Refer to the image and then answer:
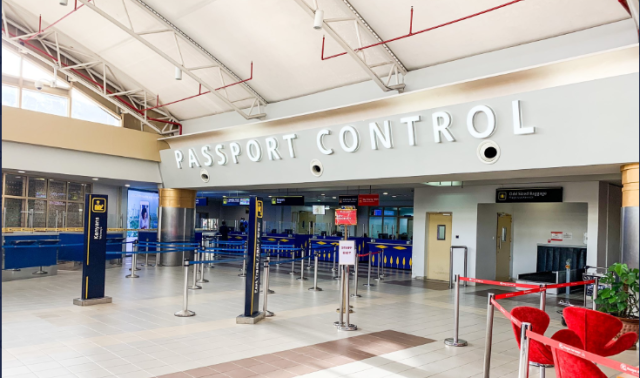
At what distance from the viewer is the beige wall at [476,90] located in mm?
Result: 6555

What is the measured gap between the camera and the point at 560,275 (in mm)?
11602

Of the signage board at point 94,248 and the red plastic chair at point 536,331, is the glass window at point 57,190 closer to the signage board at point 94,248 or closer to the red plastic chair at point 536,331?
the signage board at point 94,248

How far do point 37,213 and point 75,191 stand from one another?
5.23ft

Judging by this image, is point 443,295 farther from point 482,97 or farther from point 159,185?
point 159,185

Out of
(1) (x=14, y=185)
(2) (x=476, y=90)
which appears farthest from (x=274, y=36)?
(1) (x=14, y=185)

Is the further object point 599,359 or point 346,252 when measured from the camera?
point 346,252

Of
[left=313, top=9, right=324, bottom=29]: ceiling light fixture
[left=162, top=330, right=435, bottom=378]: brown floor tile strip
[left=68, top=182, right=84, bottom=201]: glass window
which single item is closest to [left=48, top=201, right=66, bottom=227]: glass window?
[left=68, top=182, right=84, bottom=201]: glass window

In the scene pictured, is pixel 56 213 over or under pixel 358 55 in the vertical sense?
under

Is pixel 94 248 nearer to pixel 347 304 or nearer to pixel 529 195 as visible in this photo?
pixel 347 304

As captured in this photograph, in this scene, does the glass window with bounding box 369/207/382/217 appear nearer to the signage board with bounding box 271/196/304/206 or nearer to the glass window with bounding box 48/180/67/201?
the signage board with bounding box 271/196/304/206

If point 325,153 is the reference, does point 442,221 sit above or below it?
below

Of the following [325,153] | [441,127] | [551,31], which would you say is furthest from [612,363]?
[325,153]

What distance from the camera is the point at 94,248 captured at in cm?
862

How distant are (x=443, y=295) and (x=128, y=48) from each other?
10.1 metres
